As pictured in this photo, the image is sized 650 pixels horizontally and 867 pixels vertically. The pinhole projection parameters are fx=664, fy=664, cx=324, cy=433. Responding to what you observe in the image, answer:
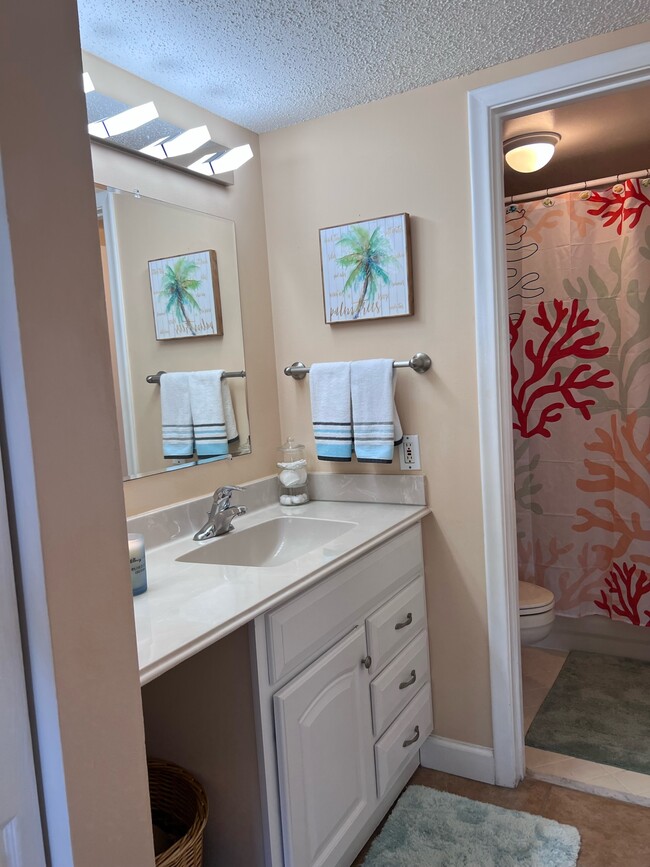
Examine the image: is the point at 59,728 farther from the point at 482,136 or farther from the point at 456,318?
the point at 482,136

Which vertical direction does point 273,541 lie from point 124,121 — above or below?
below

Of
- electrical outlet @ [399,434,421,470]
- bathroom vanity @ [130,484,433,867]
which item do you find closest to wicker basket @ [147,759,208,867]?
bathroom vanity @ [130,484,433,867]

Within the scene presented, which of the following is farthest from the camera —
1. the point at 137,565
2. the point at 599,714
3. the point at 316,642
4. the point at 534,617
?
the point at 534,617

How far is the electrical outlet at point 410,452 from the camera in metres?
2.10

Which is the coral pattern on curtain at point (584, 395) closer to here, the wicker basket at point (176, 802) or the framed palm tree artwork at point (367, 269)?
the framed palm tree artwork at point (367, 269)

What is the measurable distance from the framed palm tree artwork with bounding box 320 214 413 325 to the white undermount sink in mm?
662

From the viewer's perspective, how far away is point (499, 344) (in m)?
1.93

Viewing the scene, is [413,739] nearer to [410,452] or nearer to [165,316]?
[410,452]

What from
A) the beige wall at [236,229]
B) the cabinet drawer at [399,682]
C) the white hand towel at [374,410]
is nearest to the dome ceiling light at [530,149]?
the beige wall at [236,229]

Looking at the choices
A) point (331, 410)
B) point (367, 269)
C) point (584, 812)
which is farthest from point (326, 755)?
point (367, 269)

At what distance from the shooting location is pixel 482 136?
6.18 feet

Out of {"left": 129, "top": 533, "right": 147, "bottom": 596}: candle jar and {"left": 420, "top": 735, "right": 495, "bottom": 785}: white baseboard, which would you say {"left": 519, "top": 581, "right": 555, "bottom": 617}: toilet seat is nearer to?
{"left": 420, "top": 735, "right": 495, "bottom": 785}: white baseboard

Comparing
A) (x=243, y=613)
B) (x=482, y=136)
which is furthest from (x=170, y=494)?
(x=482, y=136)

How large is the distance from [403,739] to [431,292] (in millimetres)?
1314
